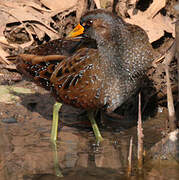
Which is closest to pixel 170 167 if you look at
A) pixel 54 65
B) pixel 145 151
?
pixel 145 151

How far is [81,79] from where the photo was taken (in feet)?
16.8

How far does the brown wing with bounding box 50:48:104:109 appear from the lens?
16.7ft

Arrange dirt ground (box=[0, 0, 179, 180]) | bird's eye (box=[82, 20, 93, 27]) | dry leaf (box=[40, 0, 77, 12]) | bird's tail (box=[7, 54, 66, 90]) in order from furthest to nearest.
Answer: dry leaf (box=[40, 0, 77, 12]), bird's tail (box=[7, 54, 66, 90]), bird's eye (box=[82, 20, 93, 27]), dirt ground (box=[0, 0, 179, 180])

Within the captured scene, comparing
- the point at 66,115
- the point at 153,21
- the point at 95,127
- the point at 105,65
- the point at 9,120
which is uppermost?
the point at 153,21

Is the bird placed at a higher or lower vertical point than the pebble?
higher

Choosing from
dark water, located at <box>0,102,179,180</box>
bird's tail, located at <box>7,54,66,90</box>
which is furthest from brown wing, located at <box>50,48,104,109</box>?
dark water, located at <box>0,102,179,180</box>

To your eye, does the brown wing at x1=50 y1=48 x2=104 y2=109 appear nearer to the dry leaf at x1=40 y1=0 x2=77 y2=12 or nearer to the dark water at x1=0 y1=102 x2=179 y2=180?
the dark water at x1=0 y1=102 x2=179 y2=180

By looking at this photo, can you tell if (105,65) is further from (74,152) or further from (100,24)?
(74,152)

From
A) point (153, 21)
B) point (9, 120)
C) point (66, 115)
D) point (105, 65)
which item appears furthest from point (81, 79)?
point (153, 21)

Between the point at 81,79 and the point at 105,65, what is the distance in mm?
320

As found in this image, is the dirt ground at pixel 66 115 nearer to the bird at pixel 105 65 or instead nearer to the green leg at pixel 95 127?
the green leg at pixel 95 127

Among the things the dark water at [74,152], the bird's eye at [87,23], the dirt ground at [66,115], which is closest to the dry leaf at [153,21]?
the dirt ground at [66,115]

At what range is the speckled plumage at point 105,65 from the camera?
16.7 feet

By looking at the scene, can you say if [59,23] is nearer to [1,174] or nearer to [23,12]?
[23,12]
